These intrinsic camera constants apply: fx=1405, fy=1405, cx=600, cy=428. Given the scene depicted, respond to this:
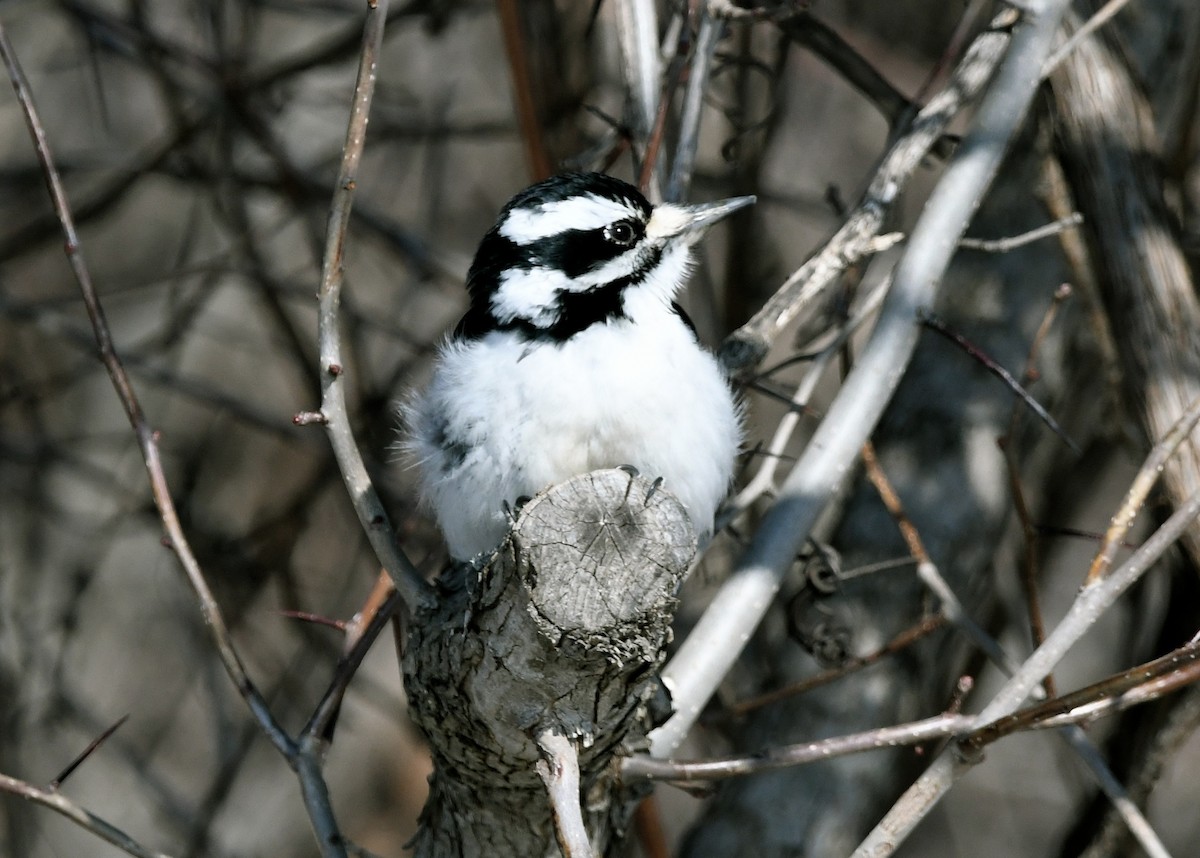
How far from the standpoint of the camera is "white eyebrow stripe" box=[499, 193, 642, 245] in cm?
319

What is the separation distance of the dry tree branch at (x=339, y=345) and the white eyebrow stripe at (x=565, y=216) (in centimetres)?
67

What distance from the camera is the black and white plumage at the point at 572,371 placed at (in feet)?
9.49

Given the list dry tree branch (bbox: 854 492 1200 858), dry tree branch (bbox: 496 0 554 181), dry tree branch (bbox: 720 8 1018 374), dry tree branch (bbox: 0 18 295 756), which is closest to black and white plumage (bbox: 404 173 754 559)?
dry tree branch (bbox: 720 8 1018 374)

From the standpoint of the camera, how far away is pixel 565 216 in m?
3.20

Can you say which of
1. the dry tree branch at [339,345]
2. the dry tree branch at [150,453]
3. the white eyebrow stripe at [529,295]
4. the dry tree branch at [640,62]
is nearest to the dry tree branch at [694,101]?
the dry tree branch at [640,62]

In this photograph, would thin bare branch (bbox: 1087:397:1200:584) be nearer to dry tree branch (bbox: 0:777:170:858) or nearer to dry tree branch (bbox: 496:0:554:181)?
dry tree branch (bbox: 0:777:170:858)

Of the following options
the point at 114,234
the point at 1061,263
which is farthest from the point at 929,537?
the point at 114,234

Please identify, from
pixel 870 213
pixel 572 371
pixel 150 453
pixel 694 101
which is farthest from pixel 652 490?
pixel 694 101

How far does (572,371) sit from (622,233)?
0.45 meters

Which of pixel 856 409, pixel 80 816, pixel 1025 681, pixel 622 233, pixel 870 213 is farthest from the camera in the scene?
pixel 870 213

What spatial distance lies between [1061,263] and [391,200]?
2.81 m

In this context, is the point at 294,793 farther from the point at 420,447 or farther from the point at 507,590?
the point at 507,590

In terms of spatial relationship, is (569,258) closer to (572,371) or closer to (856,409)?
(572,371)

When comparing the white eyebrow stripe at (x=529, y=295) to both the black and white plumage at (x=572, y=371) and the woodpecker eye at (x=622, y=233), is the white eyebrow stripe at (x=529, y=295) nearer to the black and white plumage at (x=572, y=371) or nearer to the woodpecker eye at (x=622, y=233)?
the black and white plumage at (x=572, y=371)
